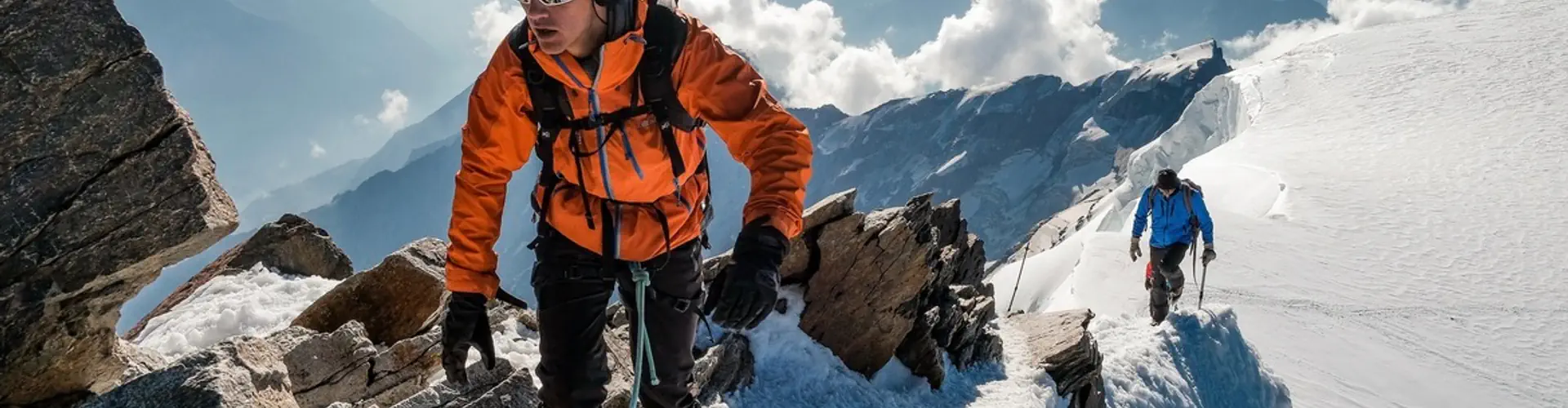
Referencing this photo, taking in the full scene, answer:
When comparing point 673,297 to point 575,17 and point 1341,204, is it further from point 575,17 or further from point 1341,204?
point 1341,204

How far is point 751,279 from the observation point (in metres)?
3.71

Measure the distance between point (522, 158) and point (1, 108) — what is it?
243 cm

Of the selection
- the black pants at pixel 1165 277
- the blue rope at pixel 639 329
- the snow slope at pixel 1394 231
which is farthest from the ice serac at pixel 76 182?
the black pants at pixel 1165 277

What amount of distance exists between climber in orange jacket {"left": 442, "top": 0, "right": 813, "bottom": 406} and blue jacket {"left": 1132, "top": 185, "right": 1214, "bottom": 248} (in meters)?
11.3

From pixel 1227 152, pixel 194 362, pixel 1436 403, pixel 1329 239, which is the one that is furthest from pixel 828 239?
pixel 1227 152

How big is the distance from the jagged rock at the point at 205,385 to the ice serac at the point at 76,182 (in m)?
0.61

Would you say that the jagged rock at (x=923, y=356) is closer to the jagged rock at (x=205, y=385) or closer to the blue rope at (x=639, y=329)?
the blue rope at (x=639, y=329)

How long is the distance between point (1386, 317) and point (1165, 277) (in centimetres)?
1604

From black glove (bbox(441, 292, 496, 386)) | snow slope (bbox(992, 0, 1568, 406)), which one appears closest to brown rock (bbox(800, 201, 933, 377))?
snow slope (bbox(992, 0, 1568, 406))

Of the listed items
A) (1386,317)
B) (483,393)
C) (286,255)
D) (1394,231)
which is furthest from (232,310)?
(1394,231)

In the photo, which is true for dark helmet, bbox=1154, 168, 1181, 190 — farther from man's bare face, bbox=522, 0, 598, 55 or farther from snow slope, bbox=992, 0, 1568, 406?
man's bare face, bbox=522, 0, 598, 55

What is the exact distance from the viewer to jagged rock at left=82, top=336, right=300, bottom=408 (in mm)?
3820

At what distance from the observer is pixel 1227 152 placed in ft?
183

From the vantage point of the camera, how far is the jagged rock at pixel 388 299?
29.7ft
